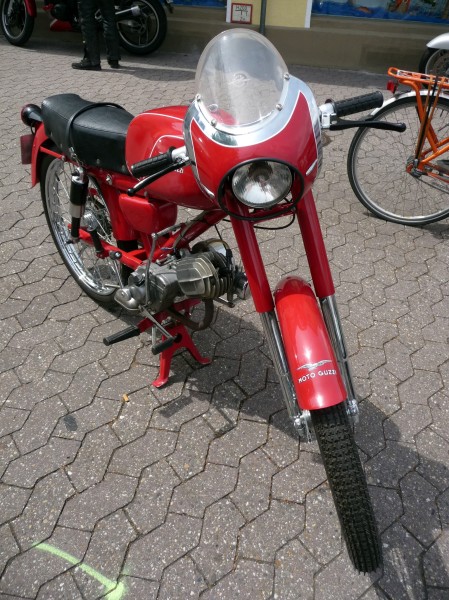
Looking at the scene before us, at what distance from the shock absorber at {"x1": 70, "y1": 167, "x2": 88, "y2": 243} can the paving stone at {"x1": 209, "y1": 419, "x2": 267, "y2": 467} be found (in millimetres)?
1330

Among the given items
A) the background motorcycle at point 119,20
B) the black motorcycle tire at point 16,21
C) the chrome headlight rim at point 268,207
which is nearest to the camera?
the chrome headlight rim at point 268,207

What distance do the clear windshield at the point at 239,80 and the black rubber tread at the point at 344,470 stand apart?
2.94 ft

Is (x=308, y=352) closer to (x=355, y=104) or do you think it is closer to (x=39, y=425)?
(x=355, y=104)

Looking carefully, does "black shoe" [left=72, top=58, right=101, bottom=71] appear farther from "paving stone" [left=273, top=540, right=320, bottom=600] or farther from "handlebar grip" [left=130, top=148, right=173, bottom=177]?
"paving stone" [left=273, top=540, right=320, bottom=600]

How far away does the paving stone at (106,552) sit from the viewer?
1783mm

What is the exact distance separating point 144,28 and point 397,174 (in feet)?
17.1

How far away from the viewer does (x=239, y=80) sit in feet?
4.58

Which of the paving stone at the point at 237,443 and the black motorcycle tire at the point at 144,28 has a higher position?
the black motorcycle tire at the point at 144,28

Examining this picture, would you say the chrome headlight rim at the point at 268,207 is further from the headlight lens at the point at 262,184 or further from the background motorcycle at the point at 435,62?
the background motorcycle at the point at 435,62

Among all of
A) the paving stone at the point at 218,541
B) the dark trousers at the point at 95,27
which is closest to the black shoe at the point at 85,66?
the dark trousers at the point at 95,27

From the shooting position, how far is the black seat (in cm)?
216

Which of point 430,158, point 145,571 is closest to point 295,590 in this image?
point 145,571

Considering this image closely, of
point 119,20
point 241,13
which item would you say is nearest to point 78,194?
point 119,20

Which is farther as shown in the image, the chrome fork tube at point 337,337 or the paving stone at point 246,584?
the paving stone at point 246,584
